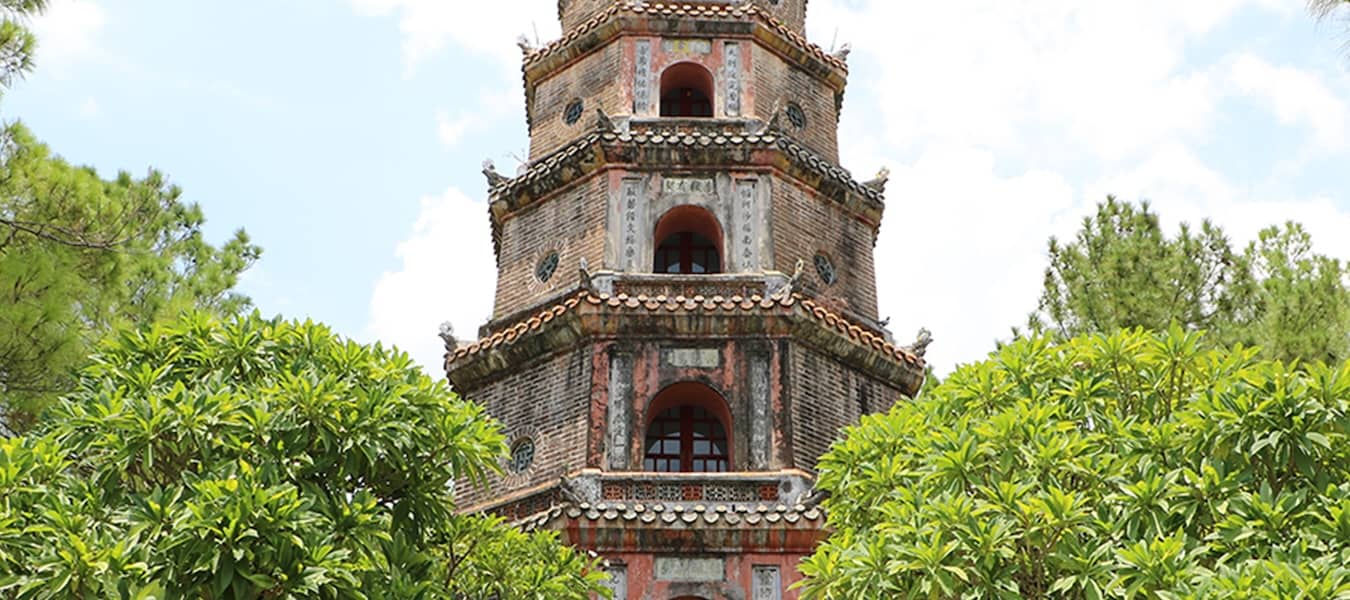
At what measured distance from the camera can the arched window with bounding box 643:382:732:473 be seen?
56.0 ft

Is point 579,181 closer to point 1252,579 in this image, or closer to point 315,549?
point 315,549

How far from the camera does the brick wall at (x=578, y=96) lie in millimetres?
19359

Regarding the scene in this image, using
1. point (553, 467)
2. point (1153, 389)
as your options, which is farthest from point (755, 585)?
point (1153, 389)

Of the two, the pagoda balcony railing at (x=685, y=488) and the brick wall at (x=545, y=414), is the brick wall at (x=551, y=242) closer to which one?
the brick wall at (x=545, y=414)

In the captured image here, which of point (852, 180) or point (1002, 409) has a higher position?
point (852, 180)

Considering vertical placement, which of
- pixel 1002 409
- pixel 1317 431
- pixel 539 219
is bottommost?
pixel 1317 431

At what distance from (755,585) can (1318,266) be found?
1099 centimetres

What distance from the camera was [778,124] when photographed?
1850 cm

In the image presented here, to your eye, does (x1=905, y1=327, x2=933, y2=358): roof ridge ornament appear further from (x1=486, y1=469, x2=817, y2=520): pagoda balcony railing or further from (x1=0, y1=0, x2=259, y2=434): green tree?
(x1=0, y1=0, x2=259, y2=434): green tree

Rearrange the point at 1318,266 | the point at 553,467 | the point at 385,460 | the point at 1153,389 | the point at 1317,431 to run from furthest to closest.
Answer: the point at 1318,266 → the point at 553,467 → the point at 1153,389 → the point at 385,460 → the point at 1317,431

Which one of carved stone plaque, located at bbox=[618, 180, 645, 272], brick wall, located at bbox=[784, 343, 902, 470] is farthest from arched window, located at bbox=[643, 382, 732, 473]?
carved stone plaque, located at bbox=[618, 180, 645, 272]

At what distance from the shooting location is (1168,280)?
21578mm

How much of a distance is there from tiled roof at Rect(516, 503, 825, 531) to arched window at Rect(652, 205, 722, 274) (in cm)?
404

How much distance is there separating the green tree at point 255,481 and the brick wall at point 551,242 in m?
6.22
